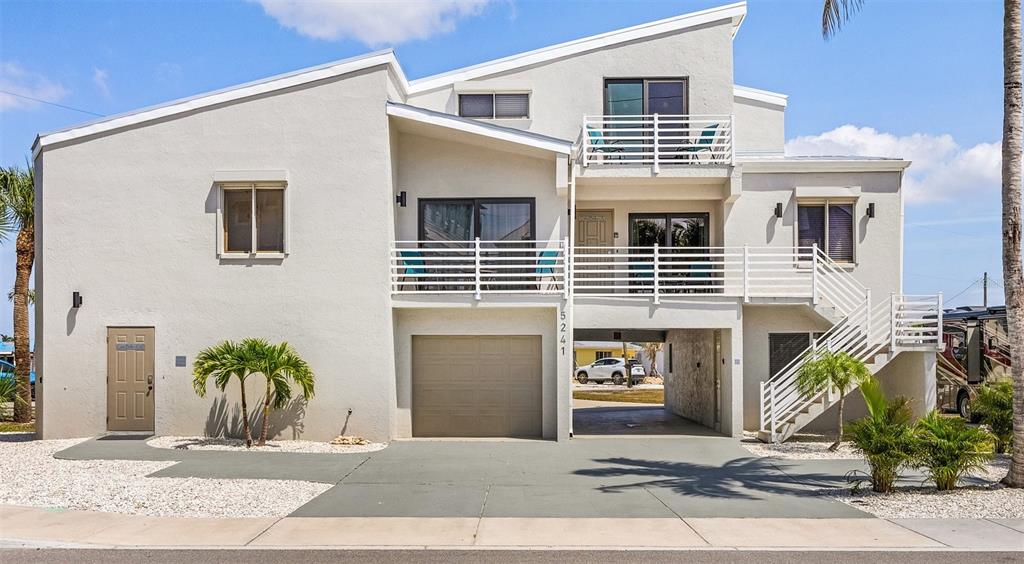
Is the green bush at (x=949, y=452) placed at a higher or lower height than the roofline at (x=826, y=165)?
lower

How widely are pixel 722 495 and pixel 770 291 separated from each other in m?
8.62

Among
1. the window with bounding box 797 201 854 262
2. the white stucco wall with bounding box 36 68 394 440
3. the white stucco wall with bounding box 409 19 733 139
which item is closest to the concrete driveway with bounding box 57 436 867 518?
the white stucco wall with bounding box 36 68 394 440

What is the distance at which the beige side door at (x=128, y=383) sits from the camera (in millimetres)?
17391

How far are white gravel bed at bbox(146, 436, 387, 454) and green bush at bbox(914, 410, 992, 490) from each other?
31.9ft

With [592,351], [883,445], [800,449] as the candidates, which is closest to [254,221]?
[800,449]

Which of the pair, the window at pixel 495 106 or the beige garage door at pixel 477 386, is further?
the window at pixel 495 106

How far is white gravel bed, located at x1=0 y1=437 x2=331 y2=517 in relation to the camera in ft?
35.6

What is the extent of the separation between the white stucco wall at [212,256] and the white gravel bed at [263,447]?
0.37 m

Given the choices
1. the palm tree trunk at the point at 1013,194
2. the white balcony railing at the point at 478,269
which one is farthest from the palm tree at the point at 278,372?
the palm tree trunk at the point at 1013,194

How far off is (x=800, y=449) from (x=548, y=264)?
647cm

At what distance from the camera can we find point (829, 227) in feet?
65.0

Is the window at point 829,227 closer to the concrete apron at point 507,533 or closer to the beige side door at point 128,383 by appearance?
the concrete apron at point 507,533

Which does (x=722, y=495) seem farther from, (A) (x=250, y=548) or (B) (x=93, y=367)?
(B) (x=93, y=367)

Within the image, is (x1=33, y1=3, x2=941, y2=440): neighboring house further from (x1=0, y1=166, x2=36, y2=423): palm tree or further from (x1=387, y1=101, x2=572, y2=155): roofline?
(x1=0, y1=166, x2=36, y2=423): palm tree
